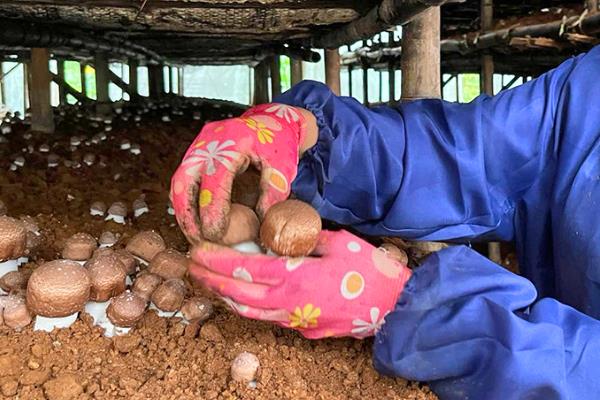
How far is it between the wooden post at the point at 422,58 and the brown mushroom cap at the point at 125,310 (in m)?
1.21

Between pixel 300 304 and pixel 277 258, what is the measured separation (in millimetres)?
70

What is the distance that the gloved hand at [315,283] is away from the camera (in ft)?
2.78

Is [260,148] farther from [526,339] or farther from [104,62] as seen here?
[104,62]

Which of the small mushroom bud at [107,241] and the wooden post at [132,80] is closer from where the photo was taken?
the small mushroom bud at [107,241]

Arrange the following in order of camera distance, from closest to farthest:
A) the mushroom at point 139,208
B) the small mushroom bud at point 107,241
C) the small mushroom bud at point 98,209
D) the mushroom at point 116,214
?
the small mushroom bud at point 107,241
the mushroom at point 116,214
the small mushroom bud at point 98,209
the mushroom at point 139,208

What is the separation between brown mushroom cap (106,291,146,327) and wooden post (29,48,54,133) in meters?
3.39

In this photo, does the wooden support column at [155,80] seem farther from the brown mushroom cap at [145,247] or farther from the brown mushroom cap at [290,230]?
the brown mushroom cap at [290,230]

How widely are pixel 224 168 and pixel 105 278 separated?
345 millimetres

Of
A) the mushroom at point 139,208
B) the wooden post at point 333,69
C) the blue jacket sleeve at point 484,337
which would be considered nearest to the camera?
the blue jacket sleeve at point 484,337

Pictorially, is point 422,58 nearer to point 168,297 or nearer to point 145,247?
point 145,247

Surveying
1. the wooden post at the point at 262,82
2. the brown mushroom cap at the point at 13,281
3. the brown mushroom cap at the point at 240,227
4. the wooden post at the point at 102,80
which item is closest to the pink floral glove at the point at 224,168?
the brown mushroom cap at the point at 240,227

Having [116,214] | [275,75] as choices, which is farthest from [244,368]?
[275,75]

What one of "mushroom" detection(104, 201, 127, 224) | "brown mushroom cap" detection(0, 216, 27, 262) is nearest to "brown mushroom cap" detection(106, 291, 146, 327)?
"brown mushroom cap" detection(0, 216, 27, 262)

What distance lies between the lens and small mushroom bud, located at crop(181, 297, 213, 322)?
1.12m
